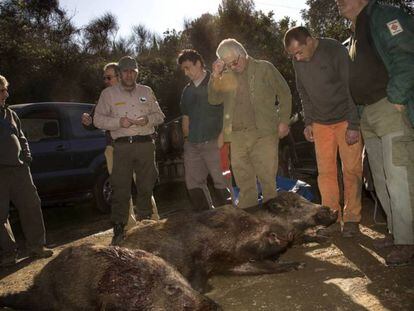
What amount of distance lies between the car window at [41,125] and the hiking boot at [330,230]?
192 inches

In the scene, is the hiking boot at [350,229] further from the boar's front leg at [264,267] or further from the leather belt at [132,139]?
the leather belt at [132,139]

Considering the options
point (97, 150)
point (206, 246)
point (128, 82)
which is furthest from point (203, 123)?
point (97, 150)

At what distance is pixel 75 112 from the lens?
7.99 m

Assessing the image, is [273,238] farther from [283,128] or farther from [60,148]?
[60,148]

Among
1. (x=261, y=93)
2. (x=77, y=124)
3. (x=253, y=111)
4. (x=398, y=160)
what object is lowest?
(x=398, y=160)

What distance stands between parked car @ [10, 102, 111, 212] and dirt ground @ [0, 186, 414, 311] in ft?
7.73

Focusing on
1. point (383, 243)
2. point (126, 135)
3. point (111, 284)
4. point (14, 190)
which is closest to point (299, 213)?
point (383, 243)

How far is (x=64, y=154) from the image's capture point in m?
7.62

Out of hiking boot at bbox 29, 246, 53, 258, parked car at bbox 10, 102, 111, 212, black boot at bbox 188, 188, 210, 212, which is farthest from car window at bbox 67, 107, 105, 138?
black boot at bbox 188, 188, 210, 212

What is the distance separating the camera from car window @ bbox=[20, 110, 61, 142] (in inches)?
291

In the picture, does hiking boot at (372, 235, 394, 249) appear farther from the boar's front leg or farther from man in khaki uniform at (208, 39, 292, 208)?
man in khaki uniform at (208, 39, 292, 208)

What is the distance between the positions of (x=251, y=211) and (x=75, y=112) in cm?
456

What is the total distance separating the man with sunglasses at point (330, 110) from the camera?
4.57 m

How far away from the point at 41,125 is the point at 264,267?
5.23 metres
